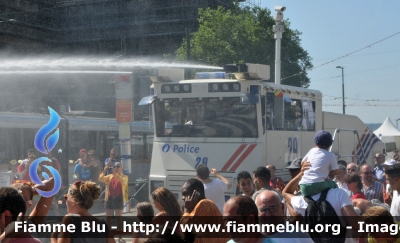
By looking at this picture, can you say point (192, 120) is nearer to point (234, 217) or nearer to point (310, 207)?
point (310, 207)

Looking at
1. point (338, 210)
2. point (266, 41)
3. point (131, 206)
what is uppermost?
point (266, 41)

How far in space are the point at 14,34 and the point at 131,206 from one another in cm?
3549

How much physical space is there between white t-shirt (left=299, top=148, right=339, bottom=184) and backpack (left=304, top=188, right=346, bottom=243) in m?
0.14

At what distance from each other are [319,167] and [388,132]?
32637mm

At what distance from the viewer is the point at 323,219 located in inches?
199

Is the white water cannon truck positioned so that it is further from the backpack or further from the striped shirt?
the backpack

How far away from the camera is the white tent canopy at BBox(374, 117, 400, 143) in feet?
114

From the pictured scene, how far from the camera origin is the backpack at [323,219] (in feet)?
16.6

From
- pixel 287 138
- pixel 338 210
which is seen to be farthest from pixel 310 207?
pixel 287 138

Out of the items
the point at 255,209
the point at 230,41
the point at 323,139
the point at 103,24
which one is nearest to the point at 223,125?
the point at 323,139

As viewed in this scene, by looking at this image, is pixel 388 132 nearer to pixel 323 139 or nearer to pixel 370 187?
pixel 370 187

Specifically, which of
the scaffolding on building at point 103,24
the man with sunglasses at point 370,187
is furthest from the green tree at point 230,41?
the man with sunglasses at point 370,187

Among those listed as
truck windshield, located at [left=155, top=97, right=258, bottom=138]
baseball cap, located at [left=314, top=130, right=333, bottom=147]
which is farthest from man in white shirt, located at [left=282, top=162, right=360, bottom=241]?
truck windshield, located at [left=155, top=97, right=258, bottom=138]

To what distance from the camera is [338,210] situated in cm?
505
